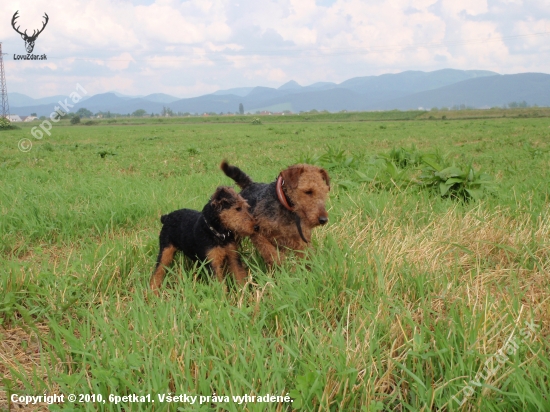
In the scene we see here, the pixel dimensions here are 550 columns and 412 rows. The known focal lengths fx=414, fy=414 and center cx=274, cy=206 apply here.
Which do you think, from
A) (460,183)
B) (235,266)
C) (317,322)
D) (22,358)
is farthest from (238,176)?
(460,183)

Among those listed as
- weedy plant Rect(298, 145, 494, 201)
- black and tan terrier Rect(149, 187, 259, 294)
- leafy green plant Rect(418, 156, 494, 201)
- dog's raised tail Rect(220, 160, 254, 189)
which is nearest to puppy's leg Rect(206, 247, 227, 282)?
black and tan terrier Rect(149, 187, 259, 294)

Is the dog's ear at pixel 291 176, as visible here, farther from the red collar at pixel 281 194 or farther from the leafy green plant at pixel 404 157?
the leafy green plant at pixel 404 157

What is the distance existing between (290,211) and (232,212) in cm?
60

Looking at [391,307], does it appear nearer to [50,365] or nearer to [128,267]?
[50,365]

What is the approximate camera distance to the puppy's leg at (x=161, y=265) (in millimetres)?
3703

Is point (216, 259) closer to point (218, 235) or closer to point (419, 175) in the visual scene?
point (218, 235)

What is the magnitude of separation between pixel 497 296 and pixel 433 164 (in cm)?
379

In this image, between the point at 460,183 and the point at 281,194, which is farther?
the point at 460,183

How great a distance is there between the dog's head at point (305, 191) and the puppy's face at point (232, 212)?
455 millimetres

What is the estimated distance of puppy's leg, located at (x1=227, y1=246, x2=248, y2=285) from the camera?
12.0 ft

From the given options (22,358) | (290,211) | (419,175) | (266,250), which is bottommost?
Result: (22,358)

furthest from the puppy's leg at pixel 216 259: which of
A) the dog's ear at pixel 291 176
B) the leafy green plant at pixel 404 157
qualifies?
the leafy green plant at pixel 404 157

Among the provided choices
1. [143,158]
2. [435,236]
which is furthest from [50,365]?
[143,158]

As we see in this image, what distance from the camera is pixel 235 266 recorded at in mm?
3713
